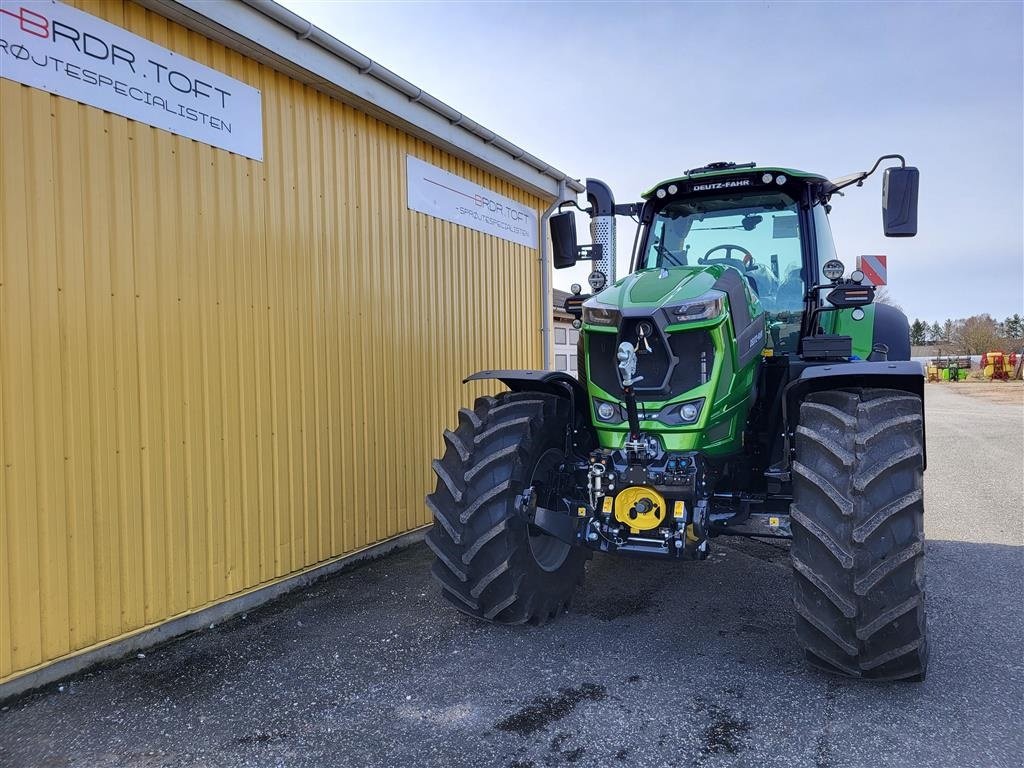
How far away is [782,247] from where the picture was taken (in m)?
4.98

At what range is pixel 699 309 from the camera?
3.82 metres

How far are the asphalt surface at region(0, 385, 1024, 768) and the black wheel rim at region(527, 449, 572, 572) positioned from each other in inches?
15.1

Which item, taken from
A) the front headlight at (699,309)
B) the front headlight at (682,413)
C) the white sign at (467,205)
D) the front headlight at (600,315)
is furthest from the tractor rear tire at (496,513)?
the white sign at (467,205)

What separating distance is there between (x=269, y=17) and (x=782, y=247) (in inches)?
149

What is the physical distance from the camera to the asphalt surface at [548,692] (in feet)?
9.88

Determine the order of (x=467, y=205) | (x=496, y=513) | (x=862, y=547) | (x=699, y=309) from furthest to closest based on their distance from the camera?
(x=467, y=205)
(x=496, y=513)
(x=699, y=309)
(x=862, y=547)

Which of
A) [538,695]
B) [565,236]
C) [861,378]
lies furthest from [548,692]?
[565,236]

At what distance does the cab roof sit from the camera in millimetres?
4781

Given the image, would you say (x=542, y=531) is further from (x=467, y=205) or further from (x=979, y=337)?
(x=979, y=337)

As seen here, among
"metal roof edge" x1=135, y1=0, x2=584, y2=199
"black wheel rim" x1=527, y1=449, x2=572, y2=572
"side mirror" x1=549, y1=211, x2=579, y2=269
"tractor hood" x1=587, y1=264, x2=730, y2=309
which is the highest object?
"metal roof edge" x1=135, y1=0, x2=584, y2=199

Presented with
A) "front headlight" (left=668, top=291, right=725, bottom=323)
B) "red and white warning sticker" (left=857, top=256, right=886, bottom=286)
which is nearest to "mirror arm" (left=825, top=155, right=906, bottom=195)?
"front headlight" (left=668, top=291, right=725, bottom=323)

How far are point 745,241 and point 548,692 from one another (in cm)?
329

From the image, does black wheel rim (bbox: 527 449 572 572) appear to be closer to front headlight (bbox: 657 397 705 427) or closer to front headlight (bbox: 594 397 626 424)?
front headlight (bbox: 594 397 626 424)

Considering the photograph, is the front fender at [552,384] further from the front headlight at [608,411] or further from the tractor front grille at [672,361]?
the tractor front grille at [672,361]
